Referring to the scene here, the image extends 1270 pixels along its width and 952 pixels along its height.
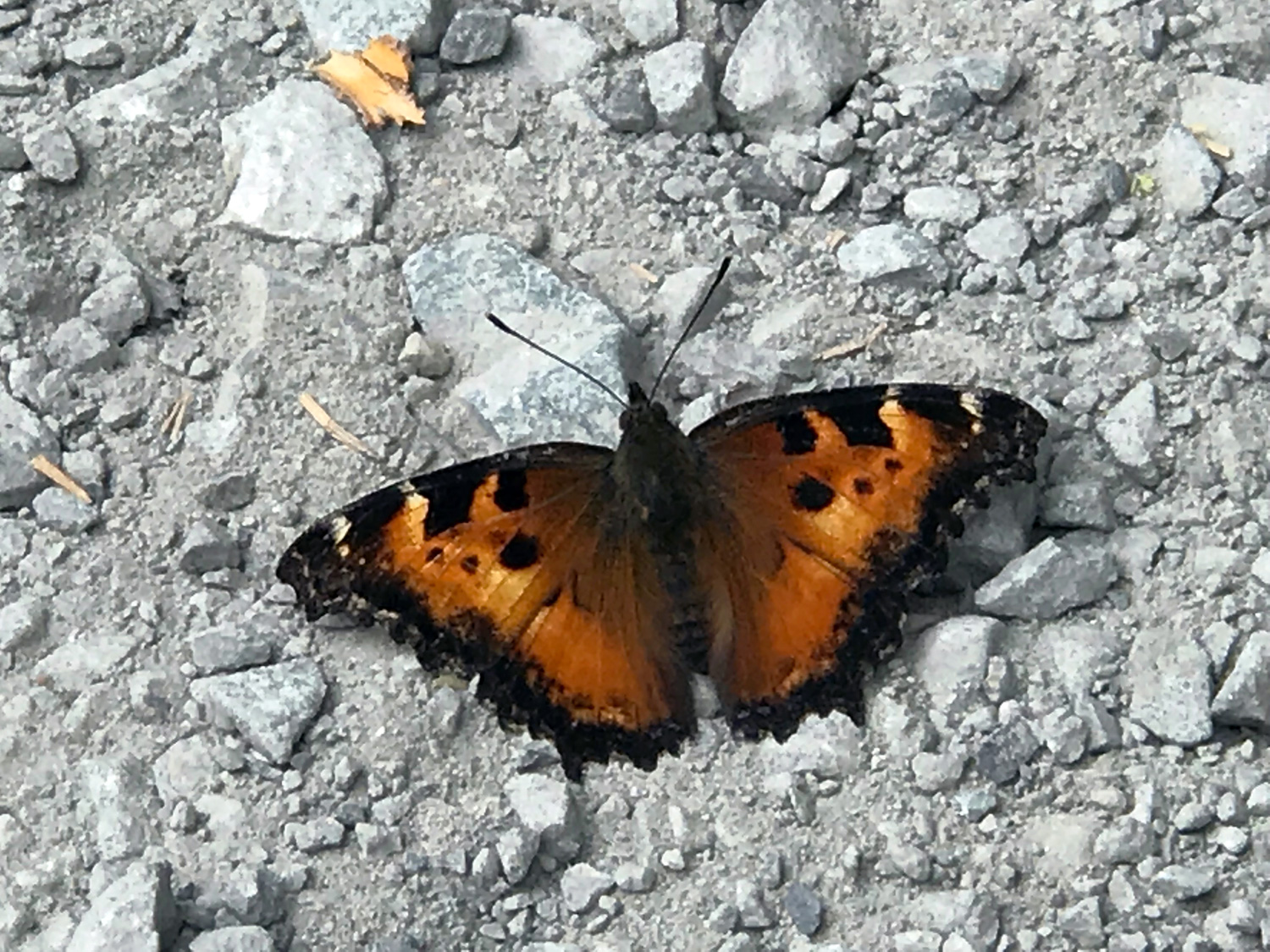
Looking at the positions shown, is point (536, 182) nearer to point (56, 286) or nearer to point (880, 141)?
point (880, 141)

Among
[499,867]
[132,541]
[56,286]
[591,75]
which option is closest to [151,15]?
[56,286]

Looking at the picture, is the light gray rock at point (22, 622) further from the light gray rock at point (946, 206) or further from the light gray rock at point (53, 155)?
the light gray rock at point (946, 206)

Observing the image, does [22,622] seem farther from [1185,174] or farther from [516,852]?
[1185,174]

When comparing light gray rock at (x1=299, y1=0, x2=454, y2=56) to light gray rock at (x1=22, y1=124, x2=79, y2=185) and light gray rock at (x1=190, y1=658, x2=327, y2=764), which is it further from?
light gray rock at (x1=190, y1=658, x2=327, y2=764)

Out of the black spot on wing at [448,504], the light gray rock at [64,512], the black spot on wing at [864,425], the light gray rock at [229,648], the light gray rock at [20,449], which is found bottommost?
the light gray rock at [229,648]

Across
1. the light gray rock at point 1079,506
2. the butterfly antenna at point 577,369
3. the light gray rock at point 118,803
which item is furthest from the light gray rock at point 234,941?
the light gray rock at point 1079,506

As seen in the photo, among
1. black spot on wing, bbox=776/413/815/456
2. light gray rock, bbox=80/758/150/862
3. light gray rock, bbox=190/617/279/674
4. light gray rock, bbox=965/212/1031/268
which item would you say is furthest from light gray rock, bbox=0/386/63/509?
light gray rock, bbox=965/212/1031/268
